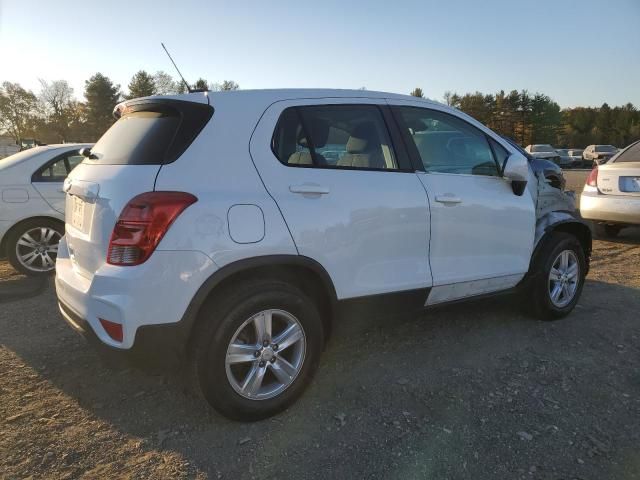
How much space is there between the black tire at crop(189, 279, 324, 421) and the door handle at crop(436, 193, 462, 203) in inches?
44.5

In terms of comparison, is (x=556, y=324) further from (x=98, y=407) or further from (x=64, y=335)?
(x=64, y=335)

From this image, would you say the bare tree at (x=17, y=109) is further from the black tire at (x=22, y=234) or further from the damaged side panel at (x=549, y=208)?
the damaged side panel at (x=549, y=208)

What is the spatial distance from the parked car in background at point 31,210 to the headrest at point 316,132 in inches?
165

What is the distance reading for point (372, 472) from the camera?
231 cm

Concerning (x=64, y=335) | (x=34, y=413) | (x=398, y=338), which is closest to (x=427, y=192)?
(x=398, y=338)

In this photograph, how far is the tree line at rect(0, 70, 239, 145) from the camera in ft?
228

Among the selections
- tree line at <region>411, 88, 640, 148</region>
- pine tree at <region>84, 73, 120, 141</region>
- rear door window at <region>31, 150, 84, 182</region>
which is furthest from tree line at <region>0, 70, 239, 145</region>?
rear door window at <region>31, 150, 84, 182</region>

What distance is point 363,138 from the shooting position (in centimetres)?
310

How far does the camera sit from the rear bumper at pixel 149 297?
2.28 m

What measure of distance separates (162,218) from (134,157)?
45cm

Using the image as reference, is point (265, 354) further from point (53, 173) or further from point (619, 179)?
point (619, 179)

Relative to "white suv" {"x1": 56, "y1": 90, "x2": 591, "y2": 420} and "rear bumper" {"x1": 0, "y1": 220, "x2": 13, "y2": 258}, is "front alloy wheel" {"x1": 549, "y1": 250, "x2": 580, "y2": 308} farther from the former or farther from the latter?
→ "rear bumper" {"x1": 0, "y1": 220, "x2": 13, "y2": 258}

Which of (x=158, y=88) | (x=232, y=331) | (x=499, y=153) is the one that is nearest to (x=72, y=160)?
(x=232, y=331)

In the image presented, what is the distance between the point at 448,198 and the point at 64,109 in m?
88.5
